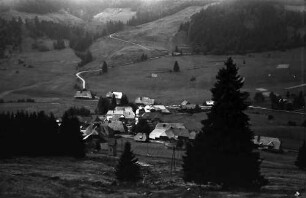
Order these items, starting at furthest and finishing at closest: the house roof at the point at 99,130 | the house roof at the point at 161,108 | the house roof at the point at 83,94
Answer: the house roof at the point at 83,94, the house roof at the point at 161,108, the house roof at the point at 99,130

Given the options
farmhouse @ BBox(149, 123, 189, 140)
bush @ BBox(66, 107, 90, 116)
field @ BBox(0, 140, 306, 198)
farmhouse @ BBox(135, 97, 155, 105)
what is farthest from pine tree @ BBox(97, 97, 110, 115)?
field @ BBox(0, 140, 306, 198)

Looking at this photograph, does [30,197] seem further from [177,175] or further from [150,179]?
[177,175]

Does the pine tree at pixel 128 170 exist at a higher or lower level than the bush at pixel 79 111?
lower

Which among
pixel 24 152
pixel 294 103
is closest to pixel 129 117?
pixel 294 103

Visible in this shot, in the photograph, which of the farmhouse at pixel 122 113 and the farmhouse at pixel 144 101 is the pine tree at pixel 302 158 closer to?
the farmhouse at pixel 122 113

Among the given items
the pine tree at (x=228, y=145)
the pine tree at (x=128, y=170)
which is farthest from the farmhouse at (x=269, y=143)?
the pine tree at (x=228, y=145)

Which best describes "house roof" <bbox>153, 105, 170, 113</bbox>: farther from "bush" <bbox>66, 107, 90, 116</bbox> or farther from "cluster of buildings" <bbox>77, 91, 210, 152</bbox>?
"bush" <bbox>66, 107, 90, 116</bbox>
